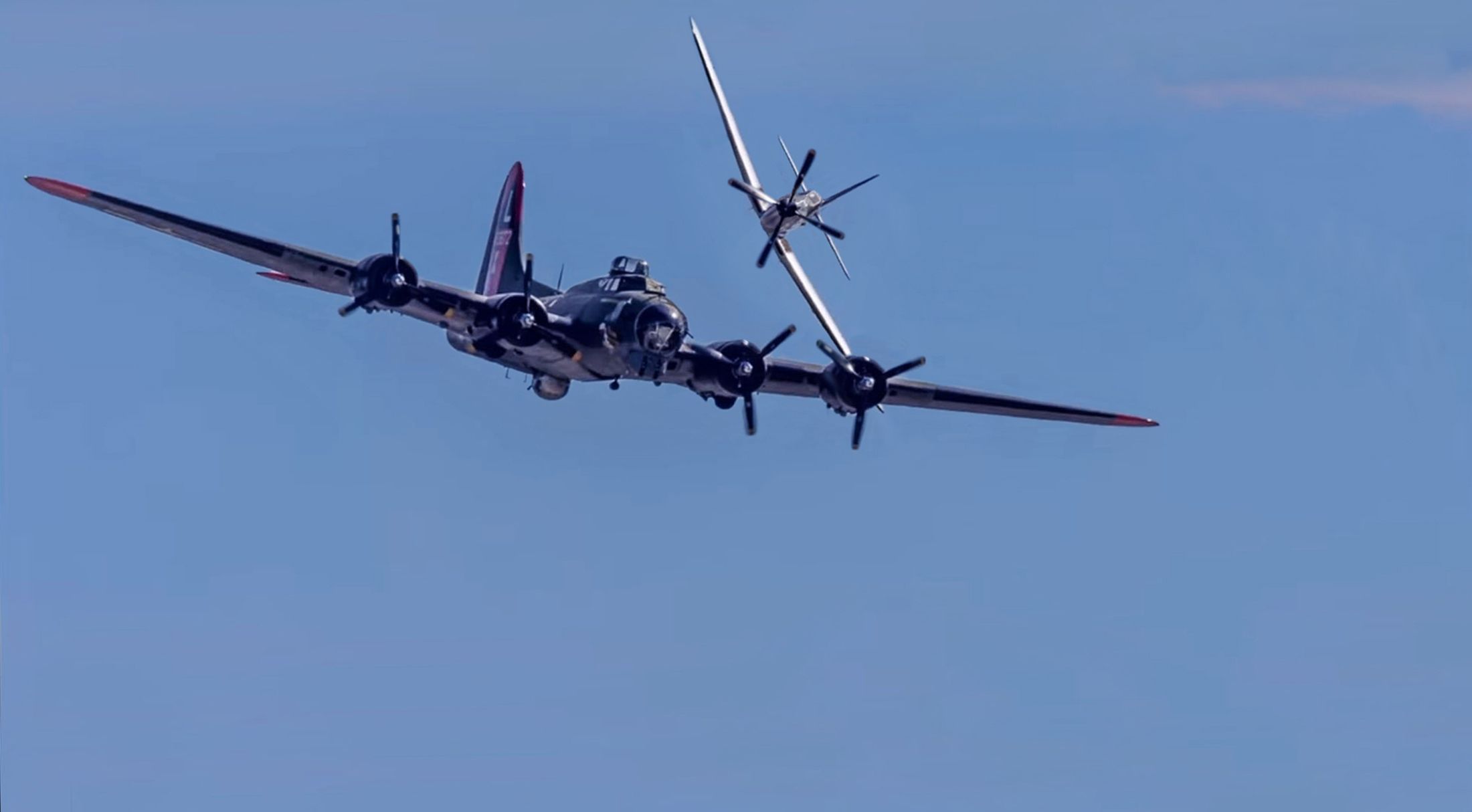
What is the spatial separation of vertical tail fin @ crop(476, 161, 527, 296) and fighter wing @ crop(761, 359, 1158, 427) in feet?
43.8

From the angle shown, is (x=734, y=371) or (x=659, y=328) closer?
(x=659, y=328)

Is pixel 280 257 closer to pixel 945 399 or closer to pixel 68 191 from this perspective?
pixel 68 191

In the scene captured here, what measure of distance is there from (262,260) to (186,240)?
2789 millimetres

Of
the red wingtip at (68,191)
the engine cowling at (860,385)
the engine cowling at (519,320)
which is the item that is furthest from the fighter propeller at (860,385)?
the red wingtip at (68,191)

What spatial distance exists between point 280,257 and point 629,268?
A: 42.3 feet

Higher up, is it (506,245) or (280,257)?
(506,245)

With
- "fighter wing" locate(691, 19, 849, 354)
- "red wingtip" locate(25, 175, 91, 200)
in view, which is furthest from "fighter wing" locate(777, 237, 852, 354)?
"red wingtip" locate(25, 175, 91, 200)

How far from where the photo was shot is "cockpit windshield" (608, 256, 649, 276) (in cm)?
8081

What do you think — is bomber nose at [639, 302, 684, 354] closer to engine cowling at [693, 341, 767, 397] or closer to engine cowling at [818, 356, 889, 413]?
engine cowling at [693, 341, 767, 397]

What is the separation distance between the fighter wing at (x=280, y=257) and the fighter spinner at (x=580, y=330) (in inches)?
1.8

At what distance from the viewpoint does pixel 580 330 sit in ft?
261

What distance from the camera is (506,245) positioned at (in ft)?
312

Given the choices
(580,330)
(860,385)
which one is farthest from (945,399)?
(580,330)

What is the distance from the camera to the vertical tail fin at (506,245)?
9381 cm
